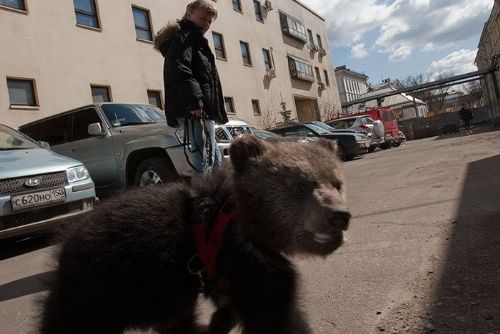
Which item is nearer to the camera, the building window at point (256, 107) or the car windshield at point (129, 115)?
the car windshield at point (129, 115)

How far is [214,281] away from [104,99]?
17.4m

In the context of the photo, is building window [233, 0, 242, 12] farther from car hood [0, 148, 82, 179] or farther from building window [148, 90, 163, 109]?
car hood [0, 148, 82, 179]

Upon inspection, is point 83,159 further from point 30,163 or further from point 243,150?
point 243,150

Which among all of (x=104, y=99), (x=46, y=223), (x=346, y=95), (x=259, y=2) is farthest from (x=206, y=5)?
(x=346, y=95)

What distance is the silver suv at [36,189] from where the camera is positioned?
237 inches

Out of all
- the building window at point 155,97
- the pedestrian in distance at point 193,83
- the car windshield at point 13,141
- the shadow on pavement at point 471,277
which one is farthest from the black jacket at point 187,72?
the building window at point 155,97

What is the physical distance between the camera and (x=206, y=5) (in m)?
4.47

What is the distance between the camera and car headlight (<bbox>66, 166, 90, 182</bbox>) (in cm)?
684

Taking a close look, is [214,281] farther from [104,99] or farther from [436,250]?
[104,99]

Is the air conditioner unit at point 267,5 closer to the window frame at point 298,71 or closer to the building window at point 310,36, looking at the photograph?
the window frame at point 298,71

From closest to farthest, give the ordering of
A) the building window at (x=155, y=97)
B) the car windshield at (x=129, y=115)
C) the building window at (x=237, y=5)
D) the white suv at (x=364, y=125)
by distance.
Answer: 1. the car windshield at (x=129, y=115)
2. the building window at (x=155, y=97)
3. the white suv at (x=364, y=125)
4. the building window at (x=237, y=5)

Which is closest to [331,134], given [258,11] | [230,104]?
[230,104]

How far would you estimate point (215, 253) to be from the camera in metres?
2.07

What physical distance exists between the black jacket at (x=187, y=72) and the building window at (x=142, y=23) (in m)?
16.9
